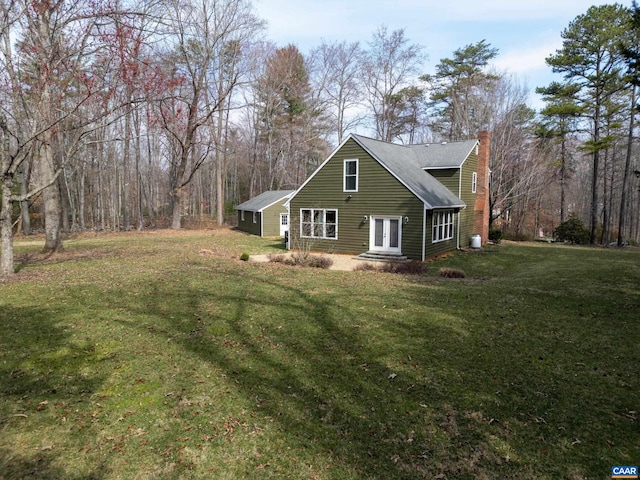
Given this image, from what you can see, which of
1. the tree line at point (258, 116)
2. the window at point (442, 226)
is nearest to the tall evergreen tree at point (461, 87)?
the tree line at point (258, 116)

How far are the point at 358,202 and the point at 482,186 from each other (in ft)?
34.1

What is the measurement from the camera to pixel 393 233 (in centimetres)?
1861

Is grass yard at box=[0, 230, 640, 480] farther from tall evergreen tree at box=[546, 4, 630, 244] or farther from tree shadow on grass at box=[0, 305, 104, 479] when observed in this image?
tall evergreen tree at box=[546, 4, 630, 244]

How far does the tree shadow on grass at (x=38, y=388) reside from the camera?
3.53 meters

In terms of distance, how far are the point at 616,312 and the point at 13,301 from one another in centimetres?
1306

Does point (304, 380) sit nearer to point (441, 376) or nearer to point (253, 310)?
point (441, 376)

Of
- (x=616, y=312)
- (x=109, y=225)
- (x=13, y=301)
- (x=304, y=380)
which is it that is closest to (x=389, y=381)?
(x=304, y=380)

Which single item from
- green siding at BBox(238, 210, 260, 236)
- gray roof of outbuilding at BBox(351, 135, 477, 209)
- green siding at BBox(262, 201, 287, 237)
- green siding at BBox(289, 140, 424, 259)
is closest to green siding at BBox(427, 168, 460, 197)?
gray roof of outbuilding at BBox(351, 135, 477, 209)

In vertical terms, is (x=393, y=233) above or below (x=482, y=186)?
below

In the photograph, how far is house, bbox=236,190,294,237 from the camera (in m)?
29.1

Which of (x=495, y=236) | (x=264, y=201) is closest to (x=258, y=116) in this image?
(x=264, y=201)

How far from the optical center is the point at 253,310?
7996 mm

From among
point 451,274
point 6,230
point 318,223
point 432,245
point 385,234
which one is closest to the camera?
point 6,230

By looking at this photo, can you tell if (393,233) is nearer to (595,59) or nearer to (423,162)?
(423,162)
